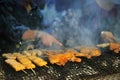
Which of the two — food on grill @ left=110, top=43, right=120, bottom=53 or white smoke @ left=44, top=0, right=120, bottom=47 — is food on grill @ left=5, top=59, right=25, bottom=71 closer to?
white smoke @ left=44, top=0, right=120, bottom=47

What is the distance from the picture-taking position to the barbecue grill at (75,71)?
5160 mm

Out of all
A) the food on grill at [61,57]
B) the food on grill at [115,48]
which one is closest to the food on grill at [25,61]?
the food on grill at [61,57]

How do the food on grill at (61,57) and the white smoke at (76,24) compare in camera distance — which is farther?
the white smoke at (76,24)

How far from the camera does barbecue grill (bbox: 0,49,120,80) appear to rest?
5.16 m

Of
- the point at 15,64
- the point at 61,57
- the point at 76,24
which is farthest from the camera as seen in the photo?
the point at 76,24

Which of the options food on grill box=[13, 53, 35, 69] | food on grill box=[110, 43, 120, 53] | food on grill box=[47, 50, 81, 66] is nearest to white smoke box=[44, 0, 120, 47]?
food on grill box=[110, 43, 120, 53]

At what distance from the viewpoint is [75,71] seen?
5516 millimetres

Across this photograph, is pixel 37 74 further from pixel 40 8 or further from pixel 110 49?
pixel 40 8

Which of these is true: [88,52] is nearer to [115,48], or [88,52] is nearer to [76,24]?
[115,48]

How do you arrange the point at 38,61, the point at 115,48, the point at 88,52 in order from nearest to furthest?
the point at 38,61 < the point at 88,52 < the point at 115,48

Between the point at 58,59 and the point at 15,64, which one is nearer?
the point at 15,64

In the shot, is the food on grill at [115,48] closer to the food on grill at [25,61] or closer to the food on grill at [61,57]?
the food on grill at [61,57]

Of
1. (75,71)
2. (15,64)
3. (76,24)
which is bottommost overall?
(75,71)

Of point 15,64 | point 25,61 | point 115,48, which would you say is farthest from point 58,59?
point 115,48
